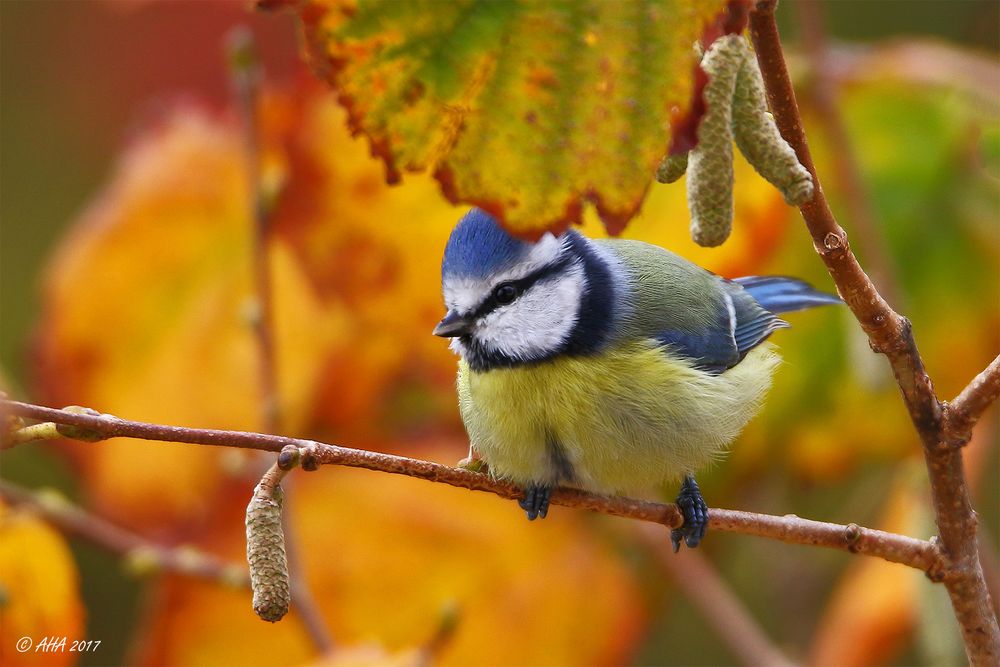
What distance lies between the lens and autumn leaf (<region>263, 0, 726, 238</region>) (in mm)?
550

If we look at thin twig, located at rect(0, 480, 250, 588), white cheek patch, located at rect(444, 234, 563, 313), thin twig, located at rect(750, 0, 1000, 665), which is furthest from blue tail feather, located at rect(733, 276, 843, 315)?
thin twig, located at rect(0, 480, 250, 588)

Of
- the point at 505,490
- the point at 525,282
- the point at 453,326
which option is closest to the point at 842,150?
the point at 525,282

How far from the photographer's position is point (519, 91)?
58 cm

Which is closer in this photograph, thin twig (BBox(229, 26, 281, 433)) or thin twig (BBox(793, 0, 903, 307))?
thin twig (BBox(229, 26, 281, 433))

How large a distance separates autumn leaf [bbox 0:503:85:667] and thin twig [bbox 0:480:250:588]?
0.03 metres

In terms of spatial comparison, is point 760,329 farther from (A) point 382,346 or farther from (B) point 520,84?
(B) point 520,84

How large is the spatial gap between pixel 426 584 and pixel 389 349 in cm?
31

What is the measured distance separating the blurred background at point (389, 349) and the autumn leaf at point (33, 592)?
0.83ft

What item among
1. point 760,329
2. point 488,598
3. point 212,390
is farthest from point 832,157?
point 212,390

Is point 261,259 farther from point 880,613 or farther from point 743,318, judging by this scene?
point 880,613

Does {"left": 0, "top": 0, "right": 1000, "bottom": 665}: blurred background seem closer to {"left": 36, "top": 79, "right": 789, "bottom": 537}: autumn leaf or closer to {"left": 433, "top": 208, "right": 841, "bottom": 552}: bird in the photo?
{"left": 36, "top": 79, "right": 789, "bottom": 537}: autumn leaf

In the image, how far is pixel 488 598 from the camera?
4.72ft

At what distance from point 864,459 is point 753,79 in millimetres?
1125

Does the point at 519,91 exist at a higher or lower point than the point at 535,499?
higher
